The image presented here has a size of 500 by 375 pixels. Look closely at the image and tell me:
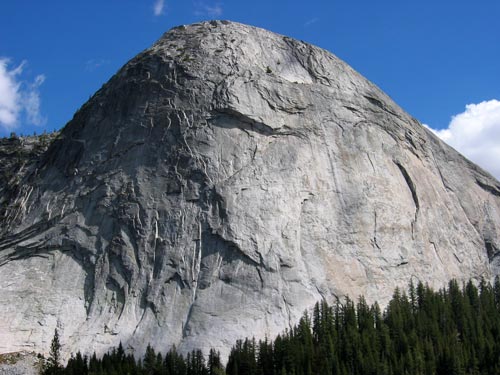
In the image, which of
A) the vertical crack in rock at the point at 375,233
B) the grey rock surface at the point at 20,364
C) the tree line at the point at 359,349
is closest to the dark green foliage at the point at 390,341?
the tree line at the point at 359,349

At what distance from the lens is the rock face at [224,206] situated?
5503cm

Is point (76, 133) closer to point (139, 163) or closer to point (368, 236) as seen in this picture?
point (139, 163)

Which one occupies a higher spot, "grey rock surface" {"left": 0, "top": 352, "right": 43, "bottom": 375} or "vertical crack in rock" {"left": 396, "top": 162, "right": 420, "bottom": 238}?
"vertical crack in rock" {"left": 396, "top": 162, "right": 420, "bottom": 238}

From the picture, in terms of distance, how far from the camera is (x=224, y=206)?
58062mm

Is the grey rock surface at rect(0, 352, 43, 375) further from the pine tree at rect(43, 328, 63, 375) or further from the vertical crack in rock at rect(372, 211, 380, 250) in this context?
the vertical crack in rock at rect(372, 211, 380, 250)

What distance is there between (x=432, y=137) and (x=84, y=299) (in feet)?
116

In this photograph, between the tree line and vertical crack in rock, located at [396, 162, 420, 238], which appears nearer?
the tree line

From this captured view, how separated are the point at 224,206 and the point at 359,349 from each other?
48.6ft

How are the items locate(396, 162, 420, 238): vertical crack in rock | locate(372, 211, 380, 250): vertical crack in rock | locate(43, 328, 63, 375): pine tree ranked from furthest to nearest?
1. locate(396, 162, 420, 238): vertical crack in rock
2. locate(372, 211, 380, 250): vertical crack in rock
3. locate(43, 328, 63, 375): pine tree

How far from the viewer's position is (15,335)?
179 ft

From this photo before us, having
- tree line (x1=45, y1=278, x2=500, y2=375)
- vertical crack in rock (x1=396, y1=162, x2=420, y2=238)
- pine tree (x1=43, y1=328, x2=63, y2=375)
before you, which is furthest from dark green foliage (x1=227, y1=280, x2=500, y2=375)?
pine tree (x1=43, y1=328, x2=63, y2=375)

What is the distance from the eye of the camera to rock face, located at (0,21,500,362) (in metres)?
55.0

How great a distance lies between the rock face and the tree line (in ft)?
7.08

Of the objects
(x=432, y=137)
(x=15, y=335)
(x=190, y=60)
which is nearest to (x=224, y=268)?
(x=15, y=335)
